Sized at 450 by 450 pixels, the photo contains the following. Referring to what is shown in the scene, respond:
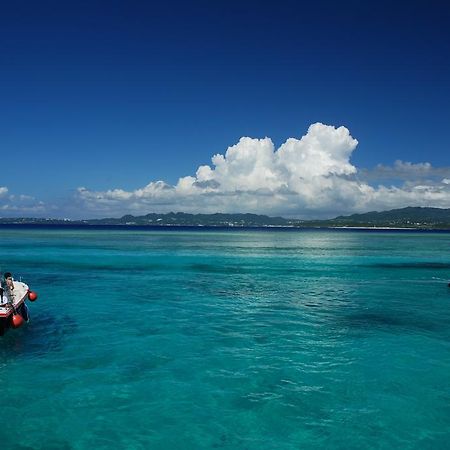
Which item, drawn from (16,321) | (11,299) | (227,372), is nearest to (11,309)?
(16,321)

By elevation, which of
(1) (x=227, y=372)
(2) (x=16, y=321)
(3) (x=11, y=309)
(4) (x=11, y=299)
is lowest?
(1) (x=227, y=372)

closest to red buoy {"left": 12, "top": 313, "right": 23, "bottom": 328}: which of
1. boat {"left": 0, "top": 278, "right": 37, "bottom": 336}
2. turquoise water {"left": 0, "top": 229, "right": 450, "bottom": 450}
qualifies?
boat {"left": 0, "top": 278, "right": 37, "bottom": 336}

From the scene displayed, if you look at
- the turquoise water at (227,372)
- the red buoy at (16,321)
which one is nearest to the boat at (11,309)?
the red buoy at (16,321)

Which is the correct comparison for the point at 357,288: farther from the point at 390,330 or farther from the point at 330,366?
the point at 330,366

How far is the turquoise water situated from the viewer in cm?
1555

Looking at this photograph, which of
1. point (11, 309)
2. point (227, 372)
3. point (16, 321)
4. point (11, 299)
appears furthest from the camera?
point (11, 299)

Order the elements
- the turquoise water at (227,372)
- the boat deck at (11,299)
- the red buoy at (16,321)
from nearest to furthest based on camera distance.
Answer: the turquoise water at (227,372) → the boat deck at (11,299) → the red buoy at (16,321)

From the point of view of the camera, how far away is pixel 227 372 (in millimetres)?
20906

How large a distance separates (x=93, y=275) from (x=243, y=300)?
86.1 ft

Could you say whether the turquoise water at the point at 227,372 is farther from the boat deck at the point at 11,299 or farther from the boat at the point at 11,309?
the boat deck at the point at 11,299

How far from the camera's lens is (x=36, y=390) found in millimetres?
18594

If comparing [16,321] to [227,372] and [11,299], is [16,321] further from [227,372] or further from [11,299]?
[227,372]

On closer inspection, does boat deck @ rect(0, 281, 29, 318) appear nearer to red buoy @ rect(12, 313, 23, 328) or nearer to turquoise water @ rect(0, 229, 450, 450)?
red buoy @ rect(12, 313, 23, 328)

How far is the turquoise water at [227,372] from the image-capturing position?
15.5 m
